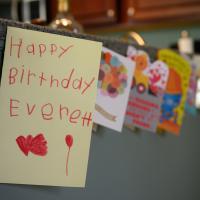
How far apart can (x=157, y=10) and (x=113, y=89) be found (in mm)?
1237

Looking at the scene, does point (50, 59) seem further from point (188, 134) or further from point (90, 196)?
point (188, 134)

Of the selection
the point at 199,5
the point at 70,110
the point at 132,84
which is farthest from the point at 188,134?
the point at 199,5

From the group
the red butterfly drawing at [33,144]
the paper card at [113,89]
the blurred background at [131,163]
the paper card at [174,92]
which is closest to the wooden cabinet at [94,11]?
the blurred background at [131,163]

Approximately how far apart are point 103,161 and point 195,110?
1.13 ft

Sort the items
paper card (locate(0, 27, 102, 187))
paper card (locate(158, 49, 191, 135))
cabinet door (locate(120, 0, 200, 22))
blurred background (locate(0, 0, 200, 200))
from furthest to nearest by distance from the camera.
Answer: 1. cabinet door (locate(120, 0, 200, 22))
2. paper card (locate(158, 49, 191, 135))
3. blurred background (locate(0, 0, 200, 200))
4. paper card (locate(0, 27, 102, 187))

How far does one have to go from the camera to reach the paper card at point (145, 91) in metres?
0.66

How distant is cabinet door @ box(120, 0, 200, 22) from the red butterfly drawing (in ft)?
4.45

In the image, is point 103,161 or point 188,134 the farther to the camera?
point 188,134

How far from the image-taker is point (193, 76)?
0.84 meters

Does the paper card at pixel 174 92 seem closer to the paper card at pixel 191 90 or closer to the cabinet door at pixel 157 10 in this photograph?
the paper card at pixel 191 90

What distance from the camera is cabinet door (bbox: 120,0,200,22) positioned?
5.55ft

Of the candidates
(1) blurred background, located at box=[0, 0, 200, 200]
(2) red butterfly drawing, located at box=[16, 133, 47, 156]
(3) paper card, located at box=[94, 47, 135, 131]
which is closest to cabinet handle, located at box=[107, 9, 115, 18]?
(1) blurred background, located at box=[0, 0, 200, 200]

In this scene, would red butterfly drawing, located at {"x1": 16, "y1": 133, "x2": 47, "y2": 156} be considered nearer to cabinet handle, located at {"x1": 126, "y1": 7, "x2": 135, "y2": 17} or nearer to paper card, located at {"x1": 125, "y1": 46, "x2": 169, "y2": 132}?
paper card, located at {"x1": 125, "y1": 46, "x2": 169, "y2": 132}

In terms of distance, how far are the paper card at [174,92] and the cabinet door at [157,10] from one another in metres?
0.97
